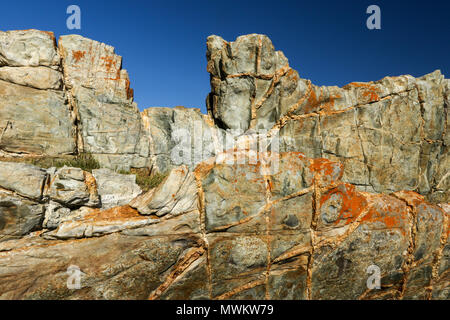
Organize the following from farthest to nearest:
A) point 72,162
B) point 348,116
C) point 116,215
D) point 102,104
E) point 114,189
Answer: point 348,116 → point 102,104 → point 72,162 → point 114,189 → point 116,215

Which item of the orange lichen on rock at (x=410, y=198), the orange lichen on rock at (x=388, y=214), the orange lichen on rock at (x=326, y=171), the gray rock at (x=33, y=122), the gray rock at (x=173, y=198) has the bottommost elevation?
the orange lichen on rock at (x=388, y=214)

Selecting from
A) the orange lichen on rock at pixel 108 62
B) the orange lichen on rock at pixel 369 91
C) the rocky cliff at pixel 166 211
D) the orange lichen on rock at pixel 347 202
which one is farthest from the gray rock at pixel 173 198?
the orange lichen on rock at pixel 369 91

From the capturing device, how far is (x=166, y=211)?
7.39 metres

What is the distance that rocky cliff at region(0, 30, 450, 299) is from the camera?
6.84m

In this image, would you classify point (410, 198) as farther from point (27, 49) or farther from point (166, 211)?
point (27, 49)

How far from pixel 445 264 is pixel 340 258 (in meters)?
5.20

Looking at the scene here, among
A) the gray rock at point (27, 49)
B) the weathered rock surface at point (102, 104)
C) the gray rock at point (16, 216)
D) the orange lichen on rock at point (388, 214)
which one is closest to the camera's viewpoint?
the gray rock at point (16, 216)

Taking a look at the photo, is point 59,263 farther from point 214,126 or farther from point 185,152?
point 214,126

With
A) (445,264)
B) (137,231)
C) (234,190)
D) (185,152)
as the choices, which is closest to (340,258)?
(234,190)

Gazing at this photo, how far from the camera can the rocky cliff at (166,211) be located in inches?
269

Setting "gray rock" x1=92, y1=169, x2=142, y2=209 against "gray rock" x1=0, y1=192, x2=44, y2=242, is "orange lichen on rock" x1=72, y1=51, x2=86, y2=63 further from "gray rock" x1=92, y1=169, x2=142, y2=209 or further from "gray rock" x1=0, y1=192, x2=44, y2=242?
"gray rock" x1=0, y1=192, x2=44, y2=242

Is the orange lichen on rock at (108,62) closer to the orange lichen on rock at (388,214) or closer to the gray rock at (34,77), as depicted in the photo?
the gray rock at (34,77)

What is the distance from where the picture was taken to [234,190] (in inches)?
297

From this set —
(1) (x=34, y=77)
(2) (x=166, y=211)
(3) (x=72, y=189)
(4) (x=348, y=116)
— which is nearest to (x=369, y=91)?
(4) (x=348, y=116)
